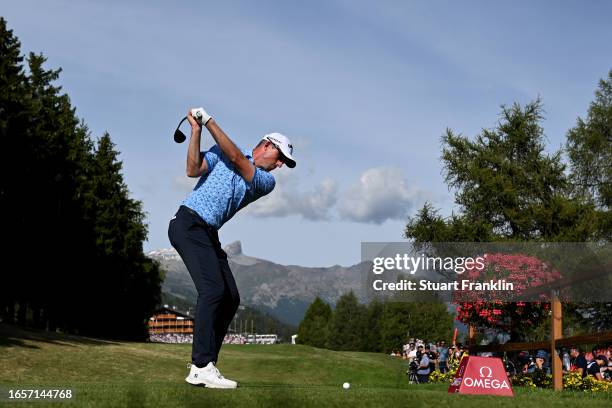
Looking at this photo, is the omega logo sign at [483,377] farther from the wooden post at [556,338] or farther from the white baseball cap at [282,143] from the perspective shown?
the wooden post at [556,338]

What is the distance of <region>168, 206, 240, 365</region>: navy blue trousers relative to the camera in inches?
294

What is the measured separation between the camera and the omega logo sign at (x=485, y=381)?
952 centimetres

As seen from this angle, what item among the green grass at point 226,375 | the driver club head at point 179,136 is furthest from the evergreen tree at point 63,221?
the driver club head at point 179,136

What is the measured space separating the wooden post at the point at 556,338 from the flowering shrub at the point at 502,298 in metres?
4.60

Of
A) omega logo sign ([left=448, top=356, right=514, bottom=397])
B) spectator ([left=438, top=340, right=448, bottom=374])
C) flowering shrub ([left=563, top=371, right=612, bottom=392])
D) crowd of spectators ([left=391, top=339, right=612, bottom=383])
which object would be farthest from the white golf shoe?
spectator ([left=438, top=340, right=448, bottom=374])

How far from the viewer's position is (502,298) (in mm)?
21203

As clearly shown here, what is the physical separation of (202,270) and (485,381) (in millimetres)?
4197

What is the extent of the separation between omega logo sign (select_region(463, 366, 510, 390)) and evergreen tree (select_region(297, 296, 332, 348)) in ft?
467

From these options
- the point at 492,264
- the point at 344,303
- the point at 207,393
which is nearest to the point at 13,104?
the point at 492,264

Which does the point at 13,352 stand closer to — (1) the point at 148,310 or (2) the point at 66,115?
(2) the point at 66,115

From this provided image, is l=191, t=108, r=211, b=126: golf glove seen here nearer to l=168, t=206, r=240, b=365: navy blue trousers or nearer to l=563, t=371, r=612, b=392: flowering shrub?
l=168, t=206, r=240, b=365: navy blue trousers

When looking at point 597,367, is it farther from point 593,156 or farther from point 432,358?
point 593,156

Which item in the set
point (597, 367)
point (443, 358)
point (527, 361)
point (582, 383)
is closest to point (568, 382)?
point (582, 383)

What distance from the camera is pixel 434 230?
1837 inches
